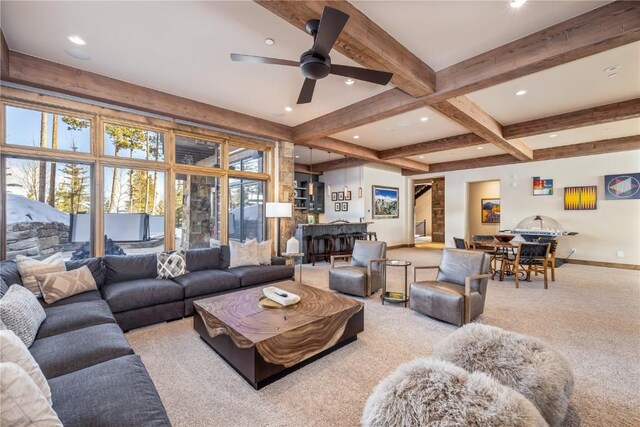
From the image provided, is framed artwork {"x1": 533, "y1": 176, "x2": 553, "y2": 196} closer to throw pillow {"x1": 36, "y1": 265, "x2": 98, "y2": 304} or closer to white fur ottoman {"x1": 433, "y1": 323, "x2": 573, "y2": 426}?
white fur ottoman {"x1": 433, "y1": 323, "x2": 573, "y2": 426}

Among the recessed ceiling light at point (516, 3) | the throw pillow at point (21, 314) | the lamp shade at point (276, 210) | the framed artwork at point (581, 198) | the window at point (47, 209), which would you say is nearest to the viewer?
the throw pillow at point (21, 314)

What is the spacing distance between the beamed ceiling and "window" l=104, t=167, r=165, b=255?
3.76 feet

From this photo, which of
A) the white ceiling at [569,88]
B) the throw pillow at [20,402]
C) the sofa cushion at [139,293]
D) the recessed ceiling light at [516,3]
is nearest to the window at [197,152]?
the sofa cushion at [139,293]

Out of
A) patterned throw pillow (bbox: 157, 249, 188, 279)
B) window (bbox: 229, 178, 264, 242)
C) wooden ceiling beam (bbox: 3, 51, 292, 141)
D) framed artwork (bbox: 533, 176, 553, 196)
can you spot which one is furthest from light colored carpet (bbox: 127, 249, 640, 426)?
framed artwork (bbox: 533, 176, 553, 196)

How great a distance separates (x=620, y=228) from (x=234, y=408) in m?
9.21

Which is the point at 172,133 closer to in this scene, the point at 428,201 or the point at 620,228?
the point at 620,228

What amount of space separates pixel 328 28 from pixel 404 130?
175 inches

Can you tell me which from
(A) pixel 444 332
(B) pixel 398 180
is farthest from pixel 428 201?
(A) pixel 444 332

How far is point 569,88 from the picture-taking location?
157 inches

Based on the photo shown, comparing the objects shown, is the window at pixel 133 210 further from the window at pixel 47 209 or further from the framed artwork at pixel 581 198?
the framed artwork at pixel 581 198

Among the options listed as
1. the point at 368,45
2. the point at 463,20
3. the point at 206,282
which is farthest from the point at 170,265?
the point at 463,20

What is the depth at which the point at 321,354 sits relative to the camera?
2562 mm

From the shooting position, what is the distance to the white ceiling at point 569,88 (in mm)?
3268

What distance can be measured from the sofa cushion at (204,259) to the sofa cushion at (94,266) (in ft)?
A: 3.31
